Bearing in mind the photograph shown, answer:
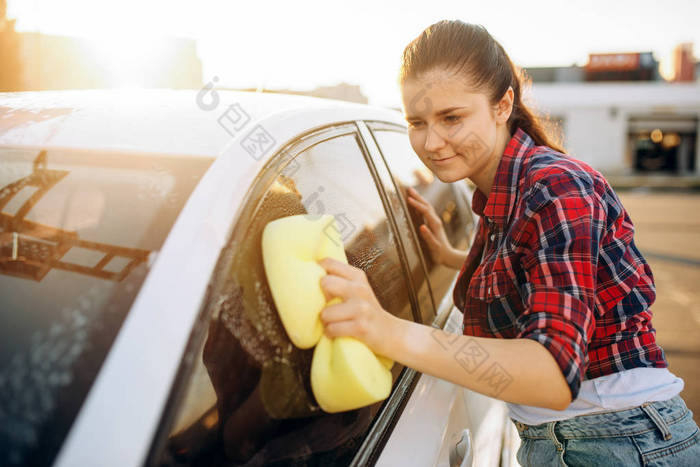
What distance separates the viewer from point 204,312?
879 mm

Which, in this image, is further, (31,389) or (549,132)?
(549,132)

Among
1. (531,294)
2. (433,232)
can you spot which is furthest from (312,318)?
(433,232)

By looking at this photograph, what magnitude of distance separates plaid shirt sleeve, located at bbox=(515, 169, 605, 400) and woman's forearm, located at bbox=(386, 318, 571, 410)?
0.03 metres

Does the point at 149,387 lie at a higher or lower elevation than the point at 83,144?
lower

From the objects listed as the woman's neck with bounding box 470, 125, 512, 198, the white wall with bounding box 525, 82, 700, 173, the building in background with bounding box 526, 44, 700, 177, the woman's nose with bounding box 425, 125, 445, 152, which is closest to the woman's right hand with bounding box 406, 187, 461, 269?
the woman's neck with bounding box 470, 125, 512, 198

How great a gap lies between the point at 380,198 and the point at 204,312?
3.17 feet

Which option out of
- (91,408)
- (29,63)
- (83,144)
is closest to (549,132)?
(83,144)

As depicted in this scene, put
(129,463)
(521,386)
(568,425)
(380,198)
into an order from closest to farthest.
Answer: (129,463), (521,386), (568,425), (380,198)

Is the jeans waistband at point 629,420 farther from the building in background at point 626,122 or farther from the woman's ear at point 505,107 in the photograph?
the building in background at point 626,122

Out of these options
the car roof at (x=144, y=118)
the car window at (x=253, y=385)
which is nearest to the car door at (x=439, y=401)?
the car window at (x=253, y=385)

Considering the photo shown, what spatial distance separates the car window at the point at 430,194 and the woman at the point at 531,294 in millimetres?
373

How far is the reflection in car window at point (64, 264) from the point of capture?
835mm

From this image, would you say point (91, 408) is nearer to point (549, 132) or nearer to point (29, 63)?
point (549, 132)

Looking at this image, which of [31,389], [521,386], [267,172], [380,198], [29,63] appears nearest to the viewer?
[31,389]
